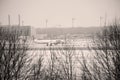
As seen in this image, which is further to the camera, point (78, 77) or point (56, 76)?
point (78, 77)

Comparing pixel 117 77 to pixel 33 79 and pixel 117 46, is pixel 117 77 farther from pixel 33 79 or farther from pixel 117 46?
pixel 33 79

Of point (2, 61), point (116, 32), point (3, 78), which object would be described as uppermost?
point (116, 32)

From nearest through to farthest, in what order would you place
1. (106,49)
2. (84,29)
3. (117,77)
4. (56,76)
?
(117,77)
(106,49)
(56,76)
(84,29)

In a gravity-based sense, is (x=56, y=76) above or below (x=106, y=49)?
below

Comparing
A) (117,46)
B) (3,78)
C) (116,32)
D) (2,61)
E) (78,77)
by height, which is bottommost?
(78,77)

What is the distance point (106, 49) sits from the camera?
11.6 meters

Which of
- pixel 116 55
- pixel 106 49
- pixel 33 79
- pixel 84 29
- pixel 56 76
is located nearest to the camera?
pixel 116 55

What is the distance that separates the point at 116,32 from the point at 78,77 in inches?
310

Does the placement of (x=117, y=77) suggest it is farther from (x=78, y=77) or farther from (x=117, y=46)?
(x=78, y=77)

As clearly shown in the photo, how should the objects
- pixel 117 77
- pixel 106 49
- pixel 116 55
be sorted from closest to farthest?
pixel 117 77, pixel 116 55, pixel 106 49

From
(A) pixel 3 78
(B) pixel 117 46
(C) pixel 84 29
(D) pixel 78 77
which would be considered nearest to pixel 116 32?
(B) pixel 117 46

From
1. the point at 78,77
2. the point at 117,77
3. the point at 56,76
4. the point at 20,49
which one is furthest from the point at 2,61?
the point at 78,77

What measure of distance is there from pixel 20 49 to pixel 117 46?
553 cm

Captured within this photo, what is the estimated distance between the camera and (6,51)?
11406mm
